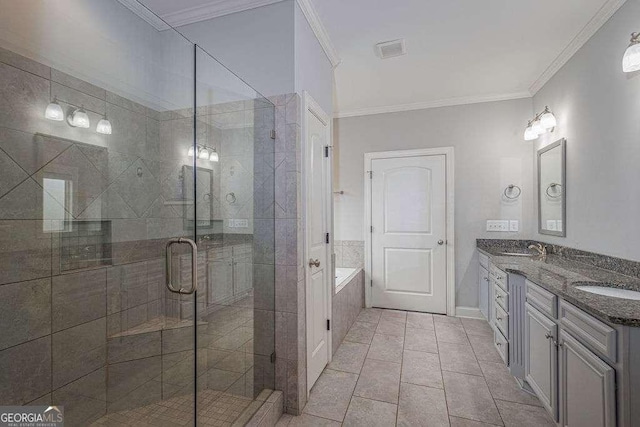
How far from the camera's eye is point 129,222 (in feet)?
6.04

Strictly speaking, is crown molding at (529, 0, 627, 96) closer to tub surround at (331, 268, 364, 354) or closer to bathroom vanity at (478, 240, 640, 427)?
bathroom vanity at (478, 240, 640, 427)

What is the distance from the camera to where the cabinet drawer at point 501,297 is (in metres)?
2.32

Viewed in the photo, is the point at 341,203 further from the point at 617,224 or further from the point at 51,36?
the point at 51,36

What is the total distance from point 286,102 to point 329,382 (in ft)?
6.83

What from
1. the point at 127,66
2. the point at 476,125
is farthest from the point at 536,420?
the point at 127,66

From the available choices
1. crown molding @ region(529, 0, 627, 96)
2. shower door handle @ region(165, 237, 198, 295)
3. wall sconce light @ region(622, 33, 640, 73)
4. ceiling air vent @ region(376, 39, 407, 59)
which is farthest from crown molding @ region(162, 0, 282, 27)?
crown molding @ region(529, 0, 627, 96)

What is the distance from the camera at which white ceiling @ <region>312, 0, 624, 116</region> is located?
2.11 meters

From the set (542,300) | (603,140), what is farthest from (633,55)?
(542,300)

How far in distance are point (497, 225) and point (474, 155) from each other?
90cm

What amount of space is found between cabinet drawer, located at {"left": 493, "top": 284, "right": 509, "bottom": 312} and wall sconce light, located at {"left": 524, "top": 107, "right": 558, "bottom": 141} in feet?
5.45

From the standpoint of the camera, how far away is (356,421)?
183 centimetres

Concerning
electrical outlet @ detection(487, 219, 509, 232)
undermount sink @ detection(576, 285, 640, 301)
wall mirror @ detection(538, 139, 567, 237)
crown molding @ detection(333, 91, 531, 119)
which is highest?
crown molding @ detection(333, 91, 531, 119)

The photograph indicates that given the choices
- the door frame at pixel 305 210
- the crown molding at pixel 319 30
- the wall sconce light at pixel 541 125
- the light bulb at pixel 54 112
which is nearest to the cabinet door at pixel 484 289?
the wall sconce light at pixel 541 125

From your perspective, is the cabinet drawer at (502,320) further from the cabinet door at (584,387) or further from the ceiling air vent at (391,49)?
the ceiling air vent at (391,49)
